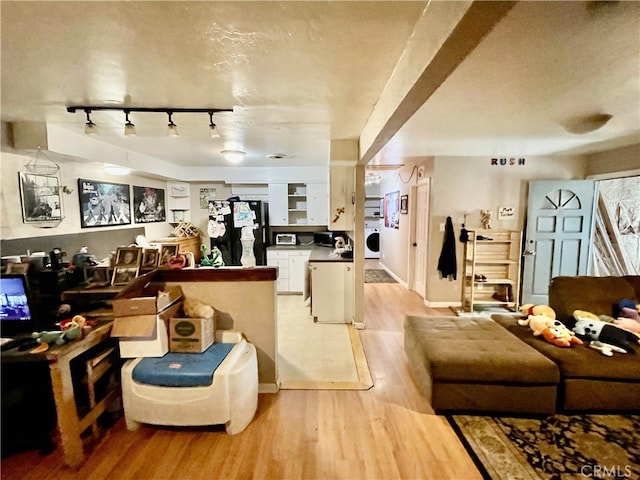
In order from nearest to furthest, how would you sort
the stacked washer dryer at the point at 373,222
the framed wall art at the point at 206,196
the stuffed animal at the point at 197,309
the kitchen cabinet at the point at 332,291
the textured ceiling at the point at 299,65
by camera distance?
1. the textured ceiling at the point at 299,65
2. the stuffed animal at the point at 197,309
3. the kitchen cabinet at the point at 332,291
4. the framed wall art at the point at 206,196
5. the stacked washer dryer at the point at 373,222

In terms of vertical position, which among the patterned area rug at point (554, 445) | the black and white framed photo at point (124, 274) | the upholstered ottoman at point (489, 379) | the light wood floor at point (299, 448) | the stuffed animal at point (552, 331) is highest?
the black and white framed photo at point (124, 274)

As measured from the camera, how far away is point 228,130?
3.00 metres

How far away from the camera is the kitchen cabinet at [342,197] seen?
368 cm

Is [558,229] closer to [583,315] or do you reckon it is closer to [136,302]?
[583,315]

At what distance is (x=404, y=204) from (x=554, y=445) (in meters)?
4.51

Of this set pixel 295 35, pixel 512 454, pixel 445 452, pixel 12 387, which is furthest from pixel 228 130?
pixel 512 454

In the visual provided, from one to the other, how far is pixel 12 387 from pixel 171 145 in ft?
9.67

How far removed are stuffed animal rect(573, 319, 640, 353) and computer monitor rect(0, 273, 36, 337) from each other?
386 cm

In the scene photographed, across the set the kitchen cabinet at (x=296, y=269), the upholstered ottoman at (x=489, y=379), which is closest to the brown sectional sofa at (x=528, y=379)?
the upholstered ottoman at (x=489, y=379)

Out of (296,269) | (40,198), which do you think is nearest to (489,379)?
(296,269)

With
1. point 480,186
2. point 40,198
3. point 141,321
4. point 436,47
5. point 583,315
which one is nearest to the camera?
point 436,47

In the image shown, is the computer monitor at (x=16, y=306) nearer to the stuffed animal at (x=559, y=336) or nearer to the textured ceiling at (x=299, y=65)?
the textured ceiling at (x=299, y=65)

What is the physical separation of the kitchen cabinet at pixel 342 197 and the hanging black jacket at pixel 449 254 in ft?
5.59

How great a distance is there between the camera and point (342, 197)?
3.71 meters
